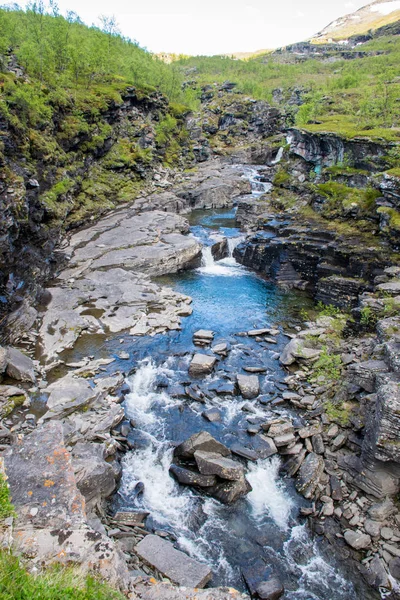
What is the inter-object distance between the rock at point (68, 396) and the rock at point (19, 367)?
118 centimetres

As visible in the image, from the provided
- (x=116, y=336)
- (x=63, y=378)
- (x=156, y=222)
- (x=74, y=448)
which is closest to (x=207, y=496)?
(x=74, y=448)

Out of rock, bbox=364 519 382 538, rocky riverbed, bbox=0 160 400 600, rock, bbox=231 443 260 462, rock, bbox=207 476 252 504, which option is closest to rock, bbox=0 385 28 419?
rocky riverbed, bbox=0 160 400 600

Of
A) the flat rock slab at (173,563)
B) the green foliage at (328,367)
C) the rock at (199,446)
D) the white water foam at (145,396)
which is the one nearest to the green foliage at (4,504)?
the flat rock slab at (173,563)

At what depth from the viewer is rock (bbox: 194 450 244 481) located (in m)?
13.1

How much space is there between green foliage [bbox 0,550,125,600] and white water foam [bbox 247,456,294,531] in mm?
8427

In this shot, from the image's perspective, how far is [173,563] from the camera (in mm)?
9875

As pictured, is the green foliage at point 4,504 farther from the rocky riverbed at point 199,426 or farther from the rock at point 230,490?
the rock at point 230,490

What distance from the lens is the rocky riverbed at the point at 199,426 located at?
26.3 feet

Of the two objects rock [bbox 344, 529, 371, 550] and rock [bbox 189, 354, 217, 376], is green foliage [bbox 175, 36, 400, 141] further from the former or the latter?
rock [bbox 344, 529, 371, 550]

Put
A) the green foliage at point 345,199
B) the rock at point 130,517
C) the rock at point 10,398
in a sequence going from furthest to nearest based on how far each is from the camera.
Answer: the green foliage at point 345,199, the rock at point 10,398, the rock at point 130,517

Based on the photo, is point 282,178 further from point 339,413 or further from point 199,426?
point 199,426

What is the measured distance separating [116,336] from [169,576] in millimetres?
15030

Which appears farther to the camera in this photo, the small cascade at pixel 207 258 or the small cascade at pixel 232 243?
the small cascade at pixel 232 243

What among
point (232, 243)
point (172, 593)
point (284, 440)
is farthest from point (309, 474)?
point (232, 243)
